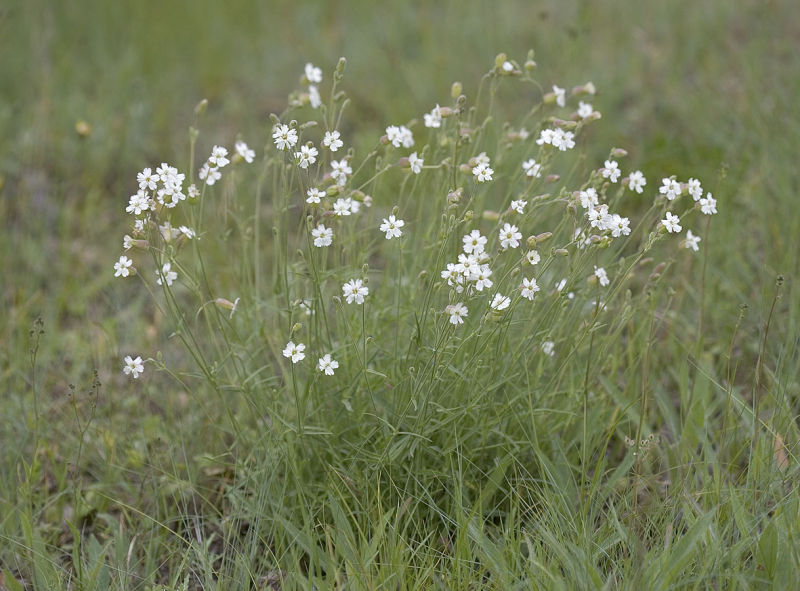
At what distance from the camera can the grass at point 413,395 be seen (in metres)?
1.93

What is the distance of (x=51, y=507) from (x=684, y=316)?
7.17 feet

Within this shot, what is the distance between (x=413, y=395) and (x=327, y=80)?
3416 mm

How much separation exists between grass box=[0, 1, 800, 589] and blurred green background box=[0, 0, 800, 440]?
2 cm

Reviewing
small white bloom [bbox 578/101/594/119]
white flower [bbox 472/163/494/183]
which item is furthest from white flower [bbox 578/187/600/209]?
small white bloom [bbox 578/101/594/119]

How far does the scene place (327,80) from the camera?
16.3 ft

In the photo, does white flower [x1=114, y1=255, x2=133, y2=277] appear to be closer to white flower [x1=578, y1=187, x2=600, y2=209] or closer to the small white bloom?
white flower [x1=578, y1=187, x2=600, y2=209]

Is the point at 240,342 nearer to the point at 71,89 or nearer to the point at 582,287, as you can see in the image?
the point at 582,287

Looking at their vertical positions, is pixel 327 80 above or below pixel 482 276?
above

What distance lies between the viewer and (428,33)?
5.09 m

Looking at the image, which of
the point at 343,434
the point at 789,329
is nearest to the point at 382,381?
the point at 343,434

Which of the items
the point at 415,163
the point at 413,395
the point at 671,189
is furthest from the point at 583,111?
the point at 413,395

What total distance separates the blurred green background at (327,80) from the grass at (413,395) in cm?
2

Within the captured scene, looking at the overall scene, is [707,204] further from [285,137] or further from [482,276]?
[285,137]

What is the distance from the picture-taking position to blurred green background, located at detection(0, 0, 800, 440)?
3.16 metres
